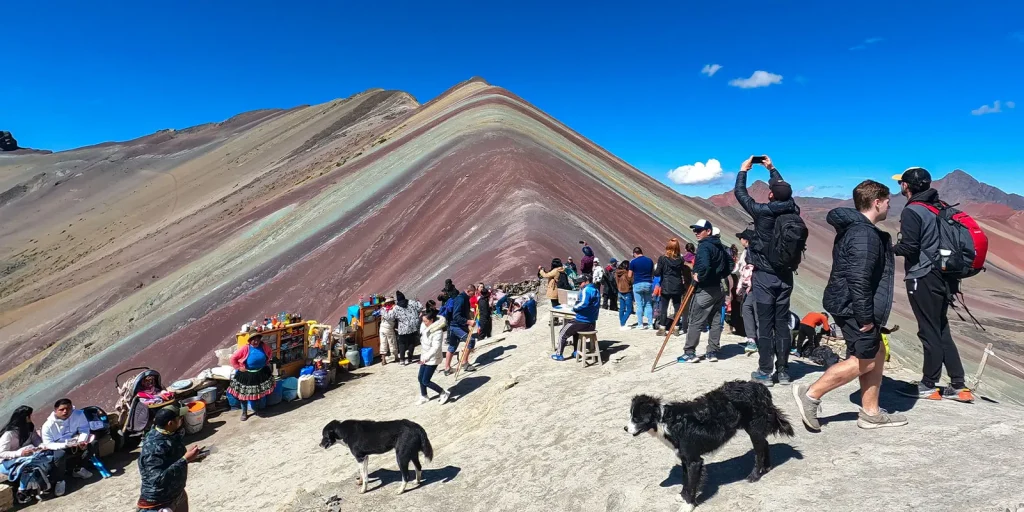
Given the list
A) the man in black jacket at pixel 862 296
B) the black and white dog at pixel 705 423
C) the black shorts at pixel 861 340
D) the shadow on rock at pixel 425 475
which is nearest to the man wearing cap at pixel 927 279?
the man in black jacket at pixel 862 296

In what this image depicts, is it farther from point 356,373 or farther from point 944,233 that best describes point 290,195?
point 944,233

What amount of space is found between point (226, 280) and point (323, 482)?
62.4 ft

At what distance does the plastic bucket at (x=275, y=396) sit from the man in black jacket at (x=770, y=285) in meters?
8.11

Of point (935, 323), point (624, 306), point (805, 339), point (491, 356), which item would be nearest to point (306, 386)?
point (491, 356)

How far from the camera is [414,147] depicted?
3397 cm

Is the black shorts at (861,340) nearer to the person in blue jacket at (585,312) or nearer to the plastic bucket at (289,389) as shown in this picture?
the person in blue jacket at (585,312)

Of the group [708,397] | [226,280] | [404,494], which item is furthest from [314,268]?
[708,397]

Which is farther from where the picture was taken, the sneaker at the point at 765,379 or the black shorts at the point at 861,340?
the sneaker at the point at 765,379

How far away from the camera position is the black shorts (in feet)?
12.3

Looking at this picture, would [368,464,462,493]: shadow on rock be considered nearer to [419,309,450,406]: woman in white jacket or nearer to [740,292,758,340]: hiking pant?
[419,309,450,406]: woman in white jacket

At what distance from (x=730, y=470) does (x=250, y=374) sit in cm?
815

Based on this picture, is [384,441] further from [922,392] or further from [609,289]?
[609,289]

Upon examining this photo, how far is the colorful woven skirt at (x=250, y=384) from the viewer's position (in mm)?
9172

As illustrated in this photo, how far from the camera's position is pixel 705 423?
3.56m
